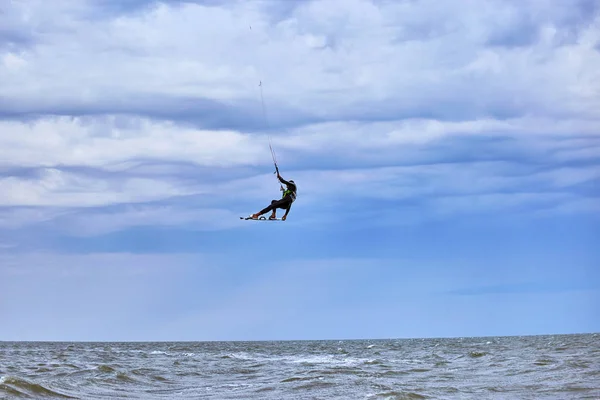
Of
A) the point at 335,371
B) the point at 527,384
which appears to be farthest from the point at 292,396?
the point at 335,371

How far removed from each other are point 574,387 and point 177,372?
822 inches

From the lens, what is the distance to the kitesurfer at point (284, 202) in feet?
93.0

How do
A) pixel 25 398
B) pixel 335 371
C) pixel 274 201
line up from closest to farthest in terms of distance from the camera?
pixel 25 398 < pixel 274 201 < pixel 335 371

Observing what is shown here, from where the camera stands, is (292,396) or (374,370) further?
(374,370)

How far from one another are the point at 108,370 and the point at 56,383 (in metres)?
7.31

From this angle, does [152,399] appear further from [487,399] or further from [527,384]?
[527,384]

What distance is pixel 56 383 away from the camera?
30703 millimetres

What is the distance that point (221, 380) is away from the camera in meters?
35.2

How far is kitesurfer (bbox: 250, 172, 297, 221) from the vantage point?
93.0ft

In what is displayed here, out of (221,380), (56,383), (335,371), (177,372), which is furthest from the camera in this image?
(177,372)

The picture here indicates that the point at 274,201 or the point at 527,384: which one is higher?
the point at 274,201

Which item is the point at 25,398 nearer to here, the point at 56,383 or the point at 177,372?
the point at 56,383

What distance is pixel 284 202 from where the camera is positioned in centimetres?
2842

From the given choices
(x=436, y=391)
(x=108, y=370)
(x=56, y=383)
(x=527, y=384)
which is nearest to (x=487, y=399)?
(x=436, y=391)
